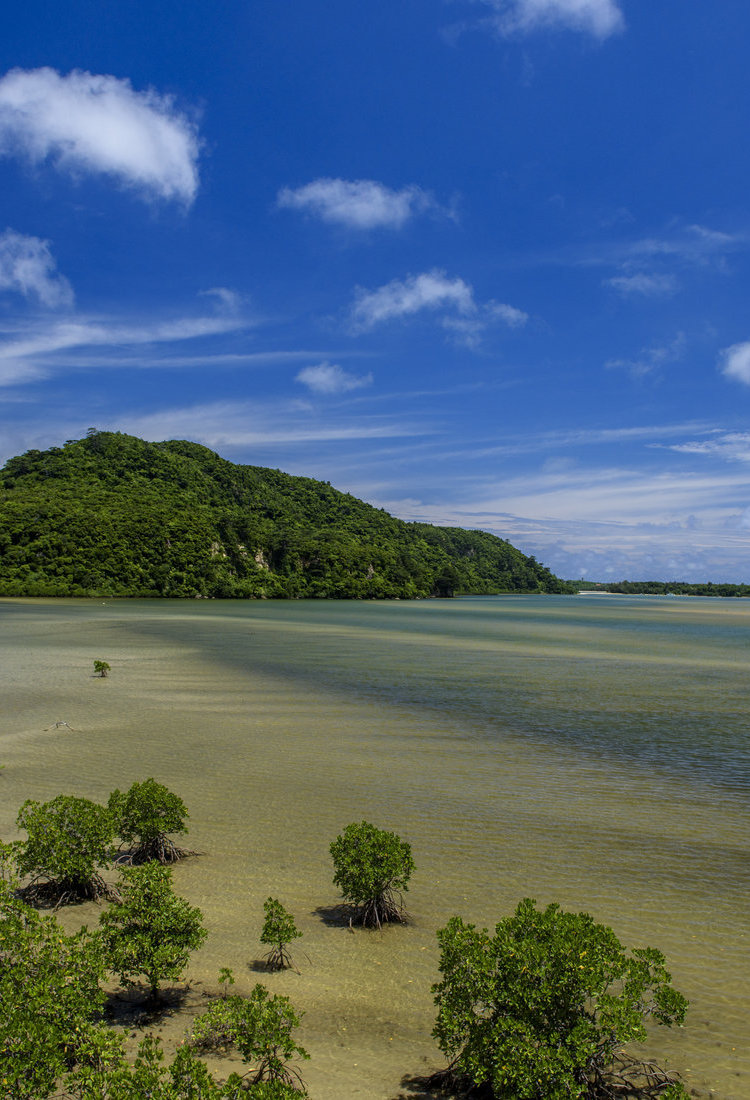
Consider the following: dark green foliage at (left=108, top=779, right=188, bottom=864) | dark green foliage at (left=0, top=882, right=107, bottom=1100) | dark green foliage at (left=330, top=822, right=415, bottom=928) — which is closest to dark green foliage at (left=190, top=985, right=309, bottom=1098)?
dark green foliage at (left=0, top=882, right=107, bottom=1100)

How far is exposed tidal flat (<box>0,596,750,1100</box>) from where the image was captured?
213 inches

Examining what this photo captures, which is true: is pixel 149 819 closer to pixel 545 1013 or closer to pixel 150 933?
pixel 150 933

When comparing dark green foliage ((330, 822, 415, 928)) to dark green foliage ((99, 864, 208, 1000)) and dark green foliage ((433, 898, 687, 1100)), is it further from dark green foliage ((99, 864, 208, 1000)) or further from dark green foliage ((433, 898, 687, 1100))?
dark green foliage ((433, 898, 687, 1100))

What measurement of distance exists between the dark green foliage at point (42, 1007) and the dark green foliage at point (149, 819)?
8.73ft

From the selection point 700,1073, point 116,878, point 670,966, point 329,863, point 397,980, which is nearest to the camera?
point 700,1073

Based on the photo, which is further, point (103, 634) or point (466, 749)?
point (103, 634)

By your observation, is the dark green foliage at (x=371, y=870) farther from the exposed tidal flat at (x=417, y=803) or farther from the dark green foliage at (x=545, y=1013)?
the dark green foliage at (x=545, y=1013)

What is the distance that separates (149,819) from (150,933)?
2766 mm

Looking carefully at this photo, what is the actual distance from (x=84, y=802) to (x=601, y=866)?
635 cm

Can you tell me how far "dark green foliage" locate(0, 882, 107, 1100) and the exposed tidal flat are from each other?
876 mm

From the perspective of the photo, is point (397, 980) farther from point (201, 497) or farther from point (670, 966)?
point (201, 497)

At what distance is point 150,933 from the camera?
16.7 feet

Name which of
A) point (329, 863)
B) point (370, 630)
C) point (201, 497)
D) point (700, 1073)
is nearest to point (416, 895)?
point (329, 863)

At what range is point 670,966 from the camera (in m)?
6.04
